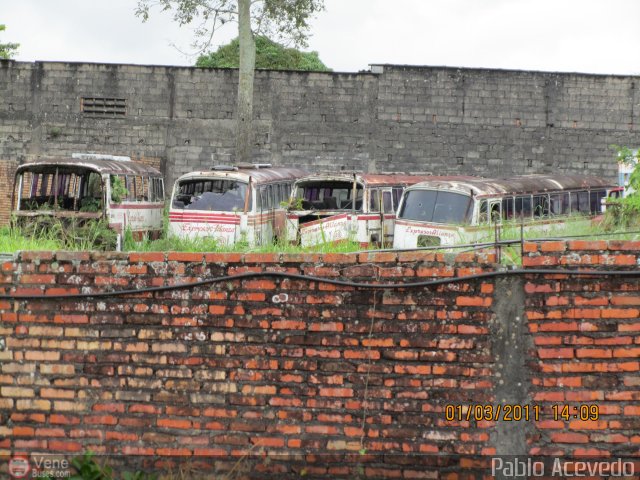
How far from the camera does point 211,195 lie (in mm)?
19828

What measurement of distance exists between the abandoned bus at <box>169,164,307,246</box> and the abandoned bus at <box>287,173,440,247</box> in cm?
58

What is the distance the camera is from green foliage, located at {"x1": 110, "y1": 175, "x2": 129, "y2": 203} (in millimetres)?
20375

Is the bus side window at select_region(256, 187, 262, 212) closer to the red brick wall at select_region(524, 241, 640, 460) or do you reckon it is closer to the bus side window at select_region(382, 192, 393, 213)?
the bus side window at select_region(382, 192, 393, 213)

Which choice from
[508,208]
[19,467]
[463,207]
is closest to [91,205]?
[463,207]

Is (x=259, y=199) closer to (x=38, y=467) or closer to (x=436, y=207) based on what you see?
(x=436, y=207)

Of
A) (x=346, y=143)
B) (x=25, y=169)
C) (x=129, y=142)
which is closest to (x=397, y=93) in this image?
(x=346, y=143)

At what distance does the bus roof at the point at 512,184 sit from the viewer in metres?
17.7

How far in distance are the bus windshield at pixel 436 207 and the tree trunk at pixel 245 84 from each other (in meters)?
8.85

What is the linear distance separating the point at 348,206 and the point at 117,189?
16.1 ft

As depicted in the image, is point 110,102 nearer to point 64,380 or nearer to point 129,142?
point 129,142

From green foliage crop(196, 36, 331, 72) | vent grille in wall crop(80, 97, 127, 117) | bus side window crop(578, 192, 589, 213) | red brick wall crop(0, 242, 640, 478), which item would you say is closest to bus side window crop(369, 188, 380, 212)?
bus side window crop(578, 192, 589, 213)

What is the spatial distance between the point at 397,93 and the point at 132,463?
21.9 m

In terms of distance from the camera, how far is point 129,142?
28125mm
